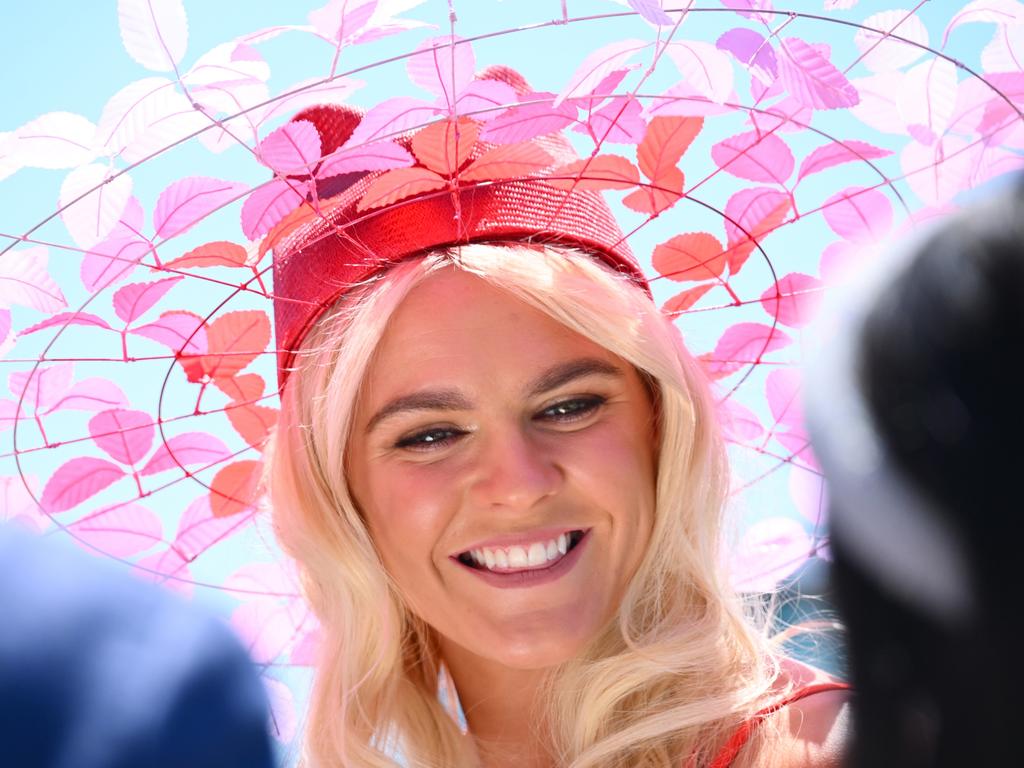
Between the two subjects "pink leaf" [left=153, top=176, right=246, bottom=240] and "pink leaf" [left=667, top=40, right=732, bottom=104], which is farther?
"pink leaf" [left=153, top=176, right=246, bottom=240]

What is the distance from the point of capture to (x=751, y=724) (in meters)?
1.97

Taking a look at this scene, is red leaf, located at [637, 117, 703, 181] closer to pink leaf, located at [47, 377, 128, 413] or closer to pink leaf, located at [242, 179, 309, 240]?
pink leaf, located at [242, 179, 309, 240]

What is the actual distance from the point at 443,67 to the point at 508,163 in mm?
389

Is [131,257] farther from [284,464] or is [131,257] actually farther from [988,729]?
[988,729]

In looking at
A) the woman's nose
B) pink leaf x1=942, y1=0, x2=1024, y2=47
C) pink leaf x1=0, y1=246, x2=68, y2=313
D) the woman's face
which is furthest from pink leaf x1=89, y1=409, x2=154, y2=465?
pink leaf x1=942, y1=0, x2=1024, y2=47

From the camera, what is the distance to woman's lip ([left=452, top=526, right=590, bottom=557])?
A: 7.00 ft

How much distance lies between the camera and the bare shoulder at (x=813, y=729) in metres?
1.84

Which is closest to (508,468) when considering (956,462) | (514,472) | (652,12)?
(514,472)

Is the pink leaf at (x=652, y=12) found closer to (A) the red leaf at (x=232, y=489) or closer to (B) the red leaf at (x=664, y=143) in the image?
(B) the red leaf at (x=664, y=143)

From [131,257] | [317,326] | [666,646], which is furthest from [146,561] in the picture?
[666,646]

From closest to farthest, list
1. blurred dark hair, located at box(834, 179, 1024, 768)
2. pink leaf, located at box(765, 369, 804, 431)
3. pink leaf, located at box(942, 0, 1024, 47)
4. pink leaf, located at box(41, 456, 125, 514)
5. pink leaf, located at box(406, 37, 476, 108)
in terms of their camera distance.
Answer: blurred dark hair, located at box(834, 179, 1024, 768), pink leaf, located at box(406, 37, 476, 108), pink leaf, located at box(942, 0, 1024, 47), pink leaf, located at box(41, 456, 125, 514), pink leaf, located at box(765, 369, 804, 431)

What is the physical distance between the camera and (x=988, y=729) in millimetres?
498

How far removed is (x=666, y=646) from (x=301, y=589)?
0.87 m

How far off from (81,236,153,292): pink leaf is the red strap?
4.10 feet
